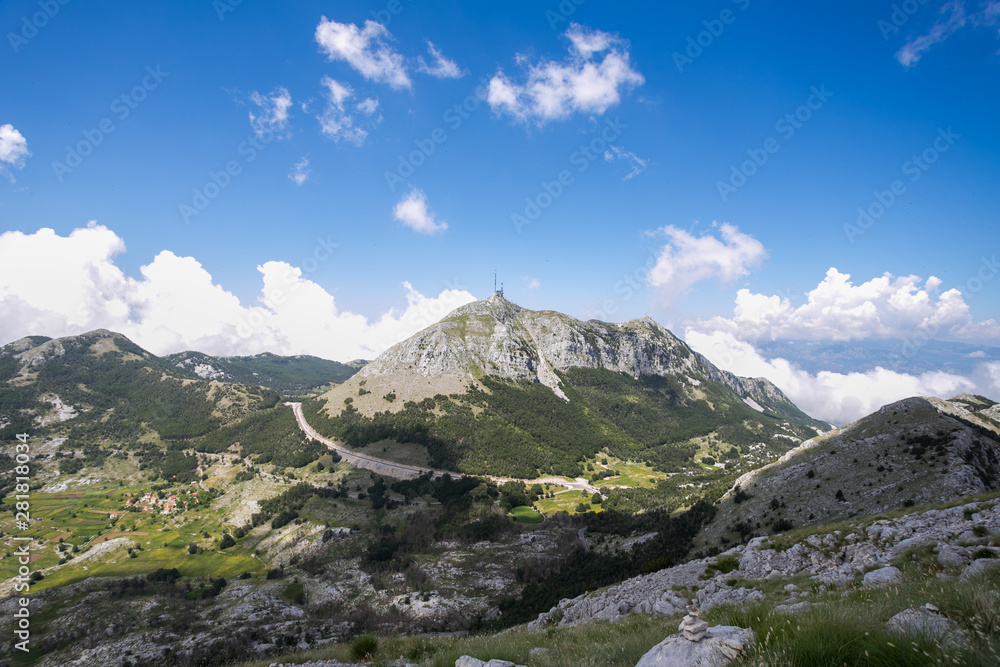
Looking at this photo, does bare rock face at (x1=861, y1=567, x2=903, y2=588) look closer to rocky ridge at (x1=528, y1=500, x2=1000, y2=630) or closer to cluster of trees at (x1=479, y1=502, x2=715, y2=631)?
rocky ridge at (x1=528, y1=500, x2=1000, y2=630)

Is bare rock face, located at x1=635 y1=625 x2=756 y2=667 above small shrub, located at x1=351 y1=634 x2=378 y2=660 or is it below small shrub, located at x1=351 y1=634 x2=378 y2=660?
above

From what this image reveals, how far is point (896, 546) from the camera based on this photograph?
68.7 feet

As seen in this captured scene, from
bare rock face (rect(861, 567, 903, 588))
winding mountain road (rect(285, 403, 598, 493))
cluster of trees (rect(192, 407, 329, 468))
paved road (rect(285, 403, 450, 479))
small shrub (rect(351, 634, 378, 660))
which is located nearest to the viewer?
small shrub (rect(351, 634, 378, 660))

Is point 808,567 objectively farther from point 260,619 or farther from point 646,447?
point 646,447

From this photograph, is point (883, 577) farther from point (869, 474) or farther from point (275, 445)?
point (275, 445)

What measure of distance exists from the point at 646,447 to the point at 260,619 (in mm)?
184627

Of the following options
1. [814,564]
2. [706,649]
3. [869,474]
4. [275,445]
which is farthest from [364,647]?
[275,445]

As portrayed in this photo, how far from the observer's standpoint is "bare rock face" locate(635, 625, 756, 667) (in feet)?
17.4

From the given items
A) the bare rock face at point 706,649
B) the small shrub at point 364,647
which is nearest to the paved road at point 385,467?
the small shrub at point 364,647

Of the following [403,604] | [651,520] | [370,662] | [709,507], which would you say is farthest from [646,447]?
[370,662]

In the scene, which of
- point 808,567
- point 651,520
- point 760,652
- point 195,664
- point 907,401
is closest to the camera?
point 760,652

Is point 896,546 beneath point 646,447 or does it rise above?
above

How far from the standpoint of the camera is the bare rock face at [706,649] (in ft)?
17.4

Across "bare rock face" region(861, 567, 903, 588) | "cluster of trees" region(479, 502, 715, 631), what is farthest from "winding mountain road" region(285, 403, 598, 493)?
"bare rock face" region(861, 567, 903, 588)
